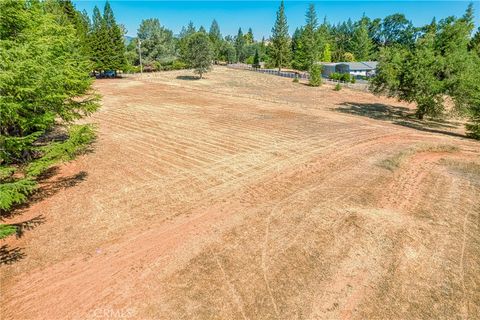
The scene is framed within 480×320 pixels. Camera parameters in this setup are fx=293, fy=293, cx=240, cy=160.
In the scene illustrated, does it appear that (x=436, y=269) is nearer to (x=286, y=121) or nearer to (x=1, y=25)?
(x=1, y=25)

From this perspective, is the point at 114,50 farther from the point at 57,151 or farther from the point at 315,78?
the point at 57,151

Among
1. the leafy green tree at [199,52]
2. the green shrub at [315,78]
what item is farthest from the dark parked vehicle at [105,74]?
the green shrub at [315,78]

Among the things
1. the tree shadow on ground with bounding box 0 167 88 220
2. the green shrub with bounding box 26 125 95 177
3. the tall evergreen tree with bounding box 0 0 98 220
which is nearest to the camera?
the tall evergreen tree with bounding box 0 0 98 220

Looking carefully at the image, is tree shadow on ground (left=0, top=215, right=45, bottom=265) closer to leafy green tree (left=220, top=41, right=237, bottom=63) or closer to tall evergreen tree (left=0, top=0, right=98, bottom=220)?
tall evergreen tree (left=0, top=0, right=98, bottom=220)

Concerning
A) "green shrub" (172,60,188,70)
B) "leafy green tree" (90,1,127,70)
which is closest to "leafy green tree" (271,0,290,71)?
"green shrub" (172,60,188,70)

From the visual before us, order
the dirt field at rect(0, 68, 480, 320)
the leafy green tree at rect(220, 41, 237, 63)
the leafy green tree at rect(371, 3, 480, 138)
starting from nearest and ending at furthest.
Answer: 1. the dirt field at rect(0, 68, 480, 320)
2. the leafy green tree at rect(371, 3, 480, 138)
3. the leafy green tree at rect(220, 41, 237, 63)

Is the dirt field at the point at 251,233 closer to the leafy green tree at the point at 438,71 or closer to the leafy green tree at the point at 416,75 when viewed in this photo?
the leafy green tree at the point at 438,71
